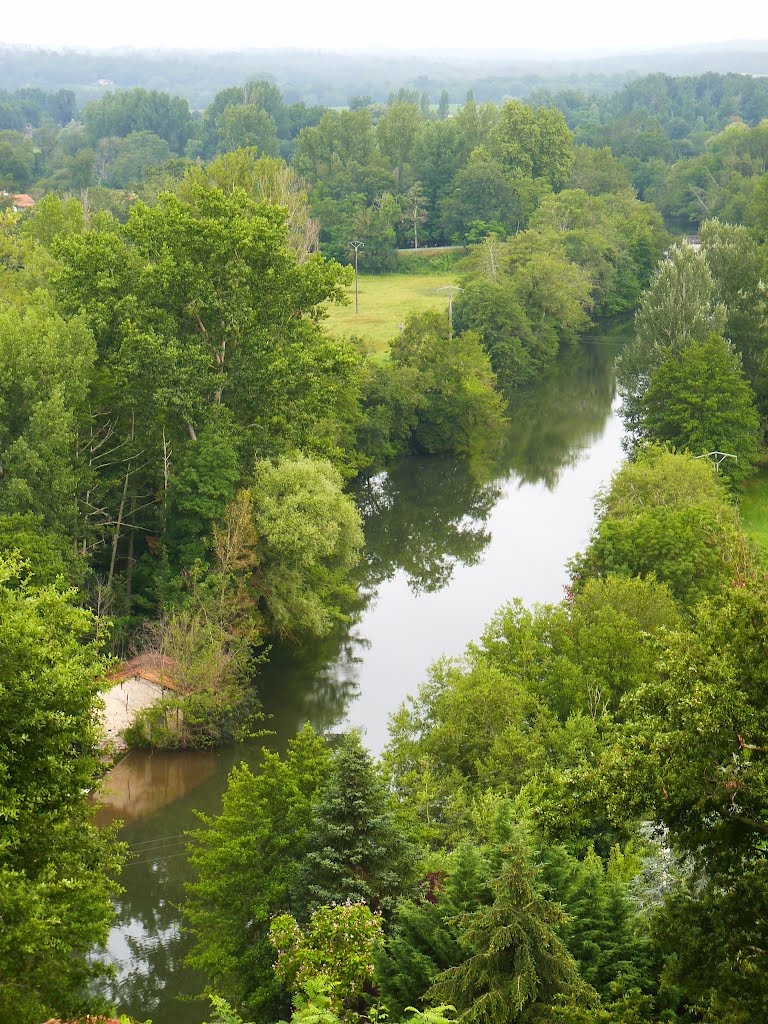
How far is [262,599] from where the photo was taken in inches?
1342

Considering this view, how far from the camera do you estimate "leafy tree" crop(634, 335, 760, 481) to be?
4294 centimetres

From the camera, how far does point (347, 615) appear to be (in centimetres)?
3584

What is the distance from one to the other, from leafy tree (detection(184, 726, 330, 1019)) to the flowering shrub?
4.07ft

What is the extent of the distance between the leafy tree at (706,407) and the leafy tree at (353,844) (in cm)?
2718

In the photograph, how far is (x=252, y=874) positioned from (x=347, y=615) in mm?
17857

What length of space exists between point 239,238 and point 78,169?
9207cm

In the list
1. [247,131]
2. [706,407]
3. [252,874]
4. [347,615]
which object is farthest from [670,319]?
[247,131]

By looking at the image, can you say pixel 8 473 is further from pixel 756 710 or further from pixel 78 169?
pixel 78 169

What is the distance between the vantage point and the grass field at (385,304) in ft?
233

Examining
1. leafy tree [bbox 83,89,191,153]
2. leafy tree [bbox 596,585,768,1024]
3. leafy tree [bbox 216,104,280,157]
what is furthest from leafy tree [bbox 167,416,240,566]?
leafy tree [bbox 83,89,191,153]

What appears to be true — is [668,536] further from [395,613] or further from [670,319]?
[670,319]

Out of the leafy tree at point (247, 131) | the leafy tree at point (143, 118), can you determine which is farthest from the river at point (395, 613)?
the leafy tree at point (143, 118)

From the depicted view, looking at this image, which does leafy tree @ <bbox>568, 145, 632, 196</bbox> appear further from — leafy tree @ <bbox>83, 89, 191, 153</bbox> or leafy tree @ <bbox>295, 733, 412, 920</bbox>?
leafy tree @ <bbox>295, 733, 412, 920</bbox>

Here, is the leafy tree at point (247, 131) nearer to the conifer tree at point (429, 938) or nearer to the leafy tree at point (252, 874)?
the leafy tree at point (252, 874)
